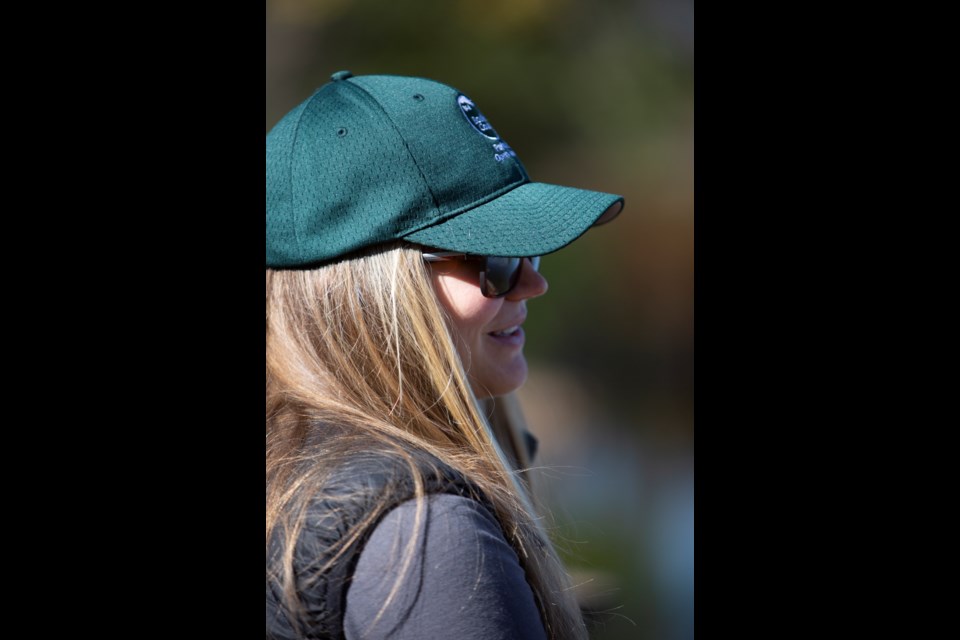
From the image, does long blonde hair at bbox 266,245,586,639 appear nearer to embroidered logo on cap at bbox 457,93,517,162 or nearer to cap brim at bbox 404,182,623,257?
cap brim at bbox 404,182,623,257

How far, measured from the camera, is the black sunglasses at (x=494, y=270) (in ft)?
3.97

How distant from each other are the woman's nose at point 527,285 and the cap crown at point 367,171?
140mm

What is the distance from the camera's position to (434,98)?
4.30ft

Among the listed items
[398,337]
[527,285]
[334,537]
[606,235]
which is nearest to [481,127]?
[527,285]

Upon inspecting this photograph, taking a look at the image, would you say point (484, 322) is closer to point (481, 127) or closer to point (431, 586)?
point (481, 127)

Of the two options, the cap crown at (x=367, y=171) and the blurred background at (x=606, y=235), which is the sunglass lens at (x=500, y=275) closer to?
the cap crown at (x=367, y=171)

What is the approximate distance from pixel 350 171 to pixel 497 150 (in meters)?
0.28

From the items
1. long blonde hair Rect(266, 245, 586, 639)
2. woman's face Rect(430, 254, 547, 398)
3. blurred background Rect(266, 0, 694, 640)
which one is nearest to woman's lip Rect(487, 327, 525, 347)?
woman's face Rect(430, 254, 547, 398)

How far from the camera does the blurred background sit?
3.65 m

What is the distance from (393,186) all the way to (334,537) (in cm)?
54

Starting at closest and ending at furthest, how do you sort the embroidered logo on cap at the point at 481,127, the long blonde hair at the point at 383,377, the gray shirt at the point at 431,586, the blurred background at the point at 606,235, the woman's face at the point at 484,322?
the gray shirt at the point at 431,586 → the long blonde hair at the point at 383,377 → the woman's face at the point at 484,322 → the embroidered logo on cap at the point at 481,127 → the blurred background at the point at 606,235

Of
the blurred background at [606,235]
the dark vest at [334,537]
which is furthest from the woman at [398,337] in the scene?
the blurred background at [606,235]

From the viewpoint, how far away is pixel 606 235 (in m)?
4.34

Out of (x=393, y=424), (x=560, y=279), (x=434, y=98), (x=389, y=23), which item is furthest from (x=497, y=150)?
(x=560, y=279)
